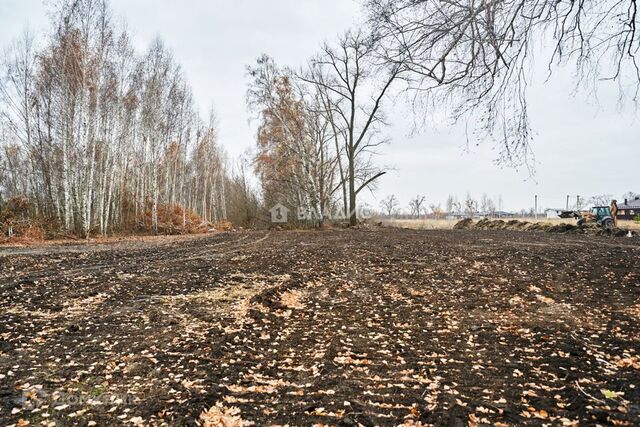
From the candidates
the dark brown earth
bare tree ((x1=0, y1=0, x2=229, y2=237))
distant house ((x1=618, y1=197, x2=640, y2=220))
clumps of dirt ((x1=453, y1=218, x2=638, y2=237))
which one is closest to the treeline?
bare tree ((x1=0, y1=0, x2=229, y2=237))

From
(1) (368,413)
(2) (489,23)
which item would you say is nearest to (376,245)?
(2) (489,23)

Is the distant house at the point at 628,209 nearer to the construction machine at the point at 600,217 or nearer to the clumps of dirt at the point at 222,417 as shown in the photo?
the construction machine at the point at 600,217

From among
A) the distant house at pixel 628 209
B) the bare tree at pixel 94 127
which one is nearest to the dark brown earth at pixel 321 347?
the bare tree at pixel 94 127

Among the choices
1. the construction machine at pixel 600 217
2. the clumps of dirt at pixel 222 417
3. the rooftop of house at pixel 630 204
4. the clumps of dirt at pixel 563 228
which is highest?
the rooftop of house at pixel 630 204

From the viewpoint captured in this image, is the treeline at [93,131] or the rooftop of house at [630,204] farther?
the rooftop of house at [630,204]

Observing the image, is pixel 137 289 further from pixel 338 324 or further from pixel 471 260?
pixel 471 260

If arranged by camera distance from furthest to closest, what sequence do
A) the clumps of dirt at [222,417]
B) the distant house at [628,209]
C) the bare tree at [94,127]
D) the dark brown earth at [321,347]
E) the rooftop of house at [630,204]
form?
the rooftop of house at [630,204] < the distant house at [628,209] < the bare tree at [94,127] < the dark brown earth at [321,347] < the clumps of dirt at [222,417]

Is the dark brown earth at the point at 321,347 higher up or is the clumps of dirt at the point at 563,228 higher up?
the clumps of dirt at the point at 563,228

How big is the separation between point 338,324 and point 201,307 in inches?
87.6

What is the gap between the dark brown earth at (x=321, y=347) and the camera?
2.89 metres

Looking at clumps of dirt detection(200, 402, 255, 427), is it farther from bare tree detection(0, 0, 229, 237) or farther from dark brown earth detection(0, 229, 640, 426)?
bare tree detection(0, 0, 229, 237)

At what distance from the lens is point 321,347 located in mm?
4301

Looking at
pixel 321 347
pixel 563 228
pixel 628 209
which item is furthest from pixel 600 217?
pixel 628 209

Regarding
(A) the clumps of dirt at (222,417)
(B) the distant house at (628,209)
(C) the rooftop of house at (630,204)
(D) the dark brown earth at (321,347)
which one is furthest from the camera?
(C) the rooftop of house at (630,204)
